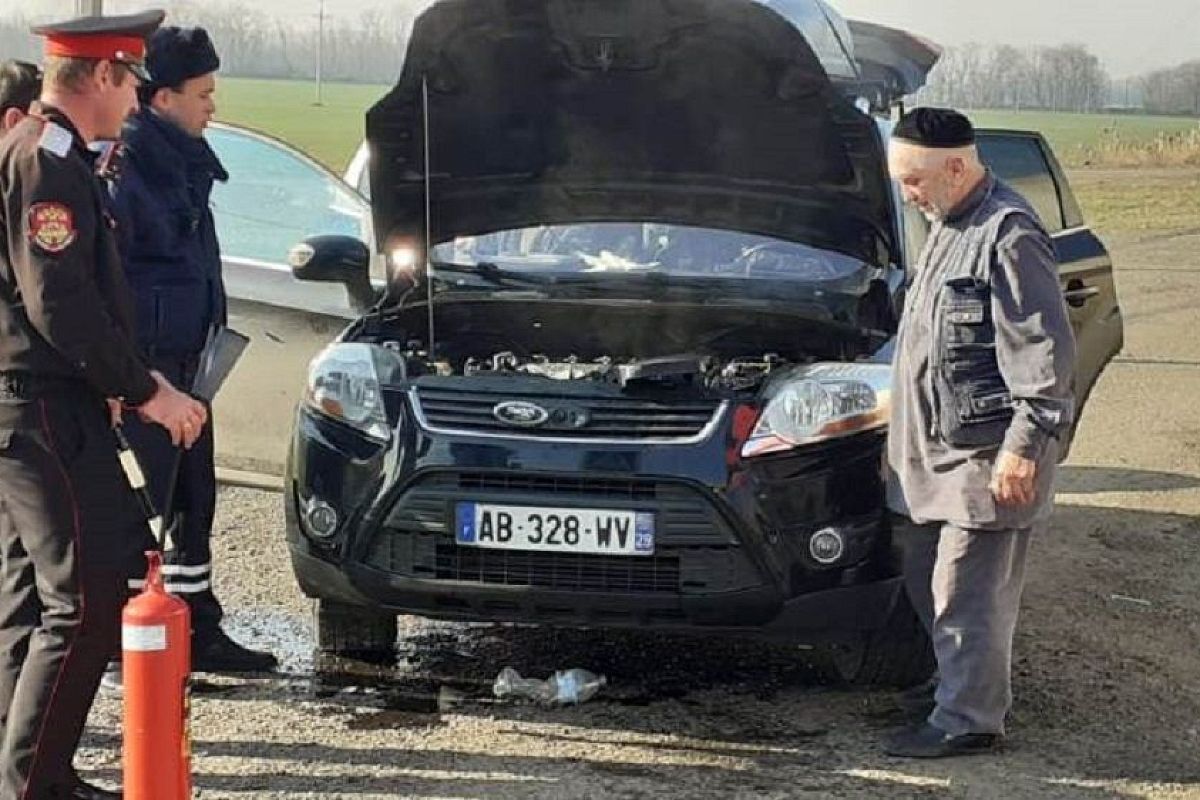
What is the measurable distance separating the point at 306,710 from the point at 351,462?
2.44 feet

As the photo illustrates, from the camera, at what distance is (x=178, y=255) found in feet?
17.2

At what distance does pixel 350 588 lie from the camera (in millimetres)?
4930

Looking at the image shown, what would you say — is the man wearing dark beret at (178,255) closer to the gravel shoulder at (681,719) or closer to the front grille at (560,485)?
the gravel shoulder at (681,719)

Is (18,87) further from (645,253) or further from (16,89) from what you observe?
(645,253)

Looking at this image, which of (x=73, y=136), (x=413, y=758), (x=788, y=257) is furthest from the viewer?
(x=788, y=257)

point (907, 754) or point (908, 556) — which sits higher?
point (908, 556)

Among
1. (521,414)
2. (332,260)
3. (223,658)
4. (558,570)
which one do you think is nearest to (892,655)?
(558,570)

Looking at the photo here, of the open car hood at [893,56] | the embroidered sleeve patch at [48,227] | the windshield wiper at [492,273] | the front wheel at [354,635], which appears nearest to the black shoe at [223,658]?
the front wheel at [354,635]

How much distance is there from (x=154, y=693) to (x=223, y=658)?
168 cm

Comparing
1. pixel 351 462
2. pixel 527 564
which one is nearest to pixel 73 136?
pixel 351 462

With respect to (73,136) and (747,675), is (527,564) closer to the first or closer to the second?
(747,675)

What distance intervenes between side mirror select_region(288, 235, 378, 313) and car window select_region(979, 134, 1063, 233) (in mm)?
3086

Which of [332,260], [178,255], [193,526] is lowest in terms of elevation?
[193,526]

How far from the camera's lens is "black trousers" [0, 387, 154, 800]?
3.95 metres
